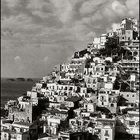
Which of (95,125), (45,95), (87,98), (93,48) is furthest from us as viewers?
(93,48)

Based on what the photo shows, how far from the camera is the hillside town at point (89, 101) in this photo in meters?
31.7

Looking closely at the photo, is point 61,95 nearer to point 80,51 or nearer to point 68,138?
point 68,138

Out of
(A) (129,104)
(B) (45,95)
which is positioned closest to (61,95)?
(B) (45,95)

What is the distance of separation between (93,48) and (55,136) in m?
28.0

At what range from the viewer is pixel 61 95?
41.2 metres


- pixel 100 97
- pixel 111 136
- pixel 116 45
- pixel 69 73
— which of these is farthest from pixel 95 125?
pixel 116 45

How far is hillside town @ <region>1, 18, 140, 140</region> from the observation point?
31719 mm

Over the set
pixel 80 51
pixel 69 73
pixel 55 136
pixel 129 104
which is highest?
pixel 80 51

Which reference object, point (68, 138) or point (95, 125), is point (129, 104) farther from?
point (68, 138)

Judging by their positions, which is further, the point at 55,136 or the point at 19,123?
the point at 19,123

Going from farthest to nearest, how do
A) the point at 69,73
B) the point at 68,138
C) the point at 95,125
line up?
the point at 69,73 → the point at 95,125 → the point at 68,138

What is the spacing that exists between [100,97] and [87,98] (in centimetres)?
243

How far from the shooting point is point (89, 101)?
38094 mm

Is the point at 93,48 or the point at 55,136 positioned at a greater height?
the point at 93,48
